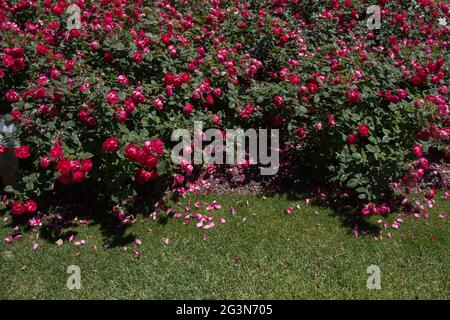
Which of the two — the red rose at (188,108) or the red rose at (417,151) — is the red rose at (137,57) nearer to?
the red rose at (188,108)

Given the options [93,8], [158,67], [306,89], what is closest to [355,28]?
[306,89]

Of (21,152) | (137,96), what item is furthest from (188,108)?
(21,152)

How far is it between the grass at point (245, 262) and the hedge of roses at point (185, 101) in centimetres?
33

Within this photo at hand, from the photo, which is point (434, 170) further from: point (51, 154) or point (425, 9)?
point (51, 154)

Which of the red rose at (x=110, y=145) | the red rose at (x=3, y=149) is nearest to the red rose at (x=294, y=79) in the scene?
the red rose at (x=110, y=145)

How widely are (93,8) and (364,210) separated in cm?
362

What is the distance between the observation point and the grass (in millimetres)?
2939

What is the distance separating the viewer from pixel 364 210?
340 cm

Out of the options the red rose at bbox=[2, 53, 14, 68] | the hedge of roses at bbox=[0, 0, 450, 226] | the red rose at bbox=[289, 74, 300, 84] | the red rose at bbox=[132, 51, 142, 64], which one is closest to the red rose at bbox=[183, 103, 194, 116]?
the hedge of roses at bbox=[0, 0, 450, 226]

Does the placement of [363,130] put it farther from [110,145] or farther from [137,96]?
[110,145]

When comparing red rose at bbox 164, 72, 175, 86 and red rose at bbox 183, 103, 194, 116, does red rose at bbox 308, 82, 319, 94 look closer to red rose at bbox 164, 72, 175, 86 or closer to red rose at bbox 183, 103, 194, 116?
red rose at bbox 183, 103, 194, 116

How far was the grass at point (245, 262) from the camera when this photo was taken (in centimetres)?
294

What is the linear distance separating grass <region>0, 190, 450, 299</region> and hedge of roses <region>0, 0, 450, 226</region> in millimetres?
330

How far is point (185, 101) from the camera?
12.4ft
